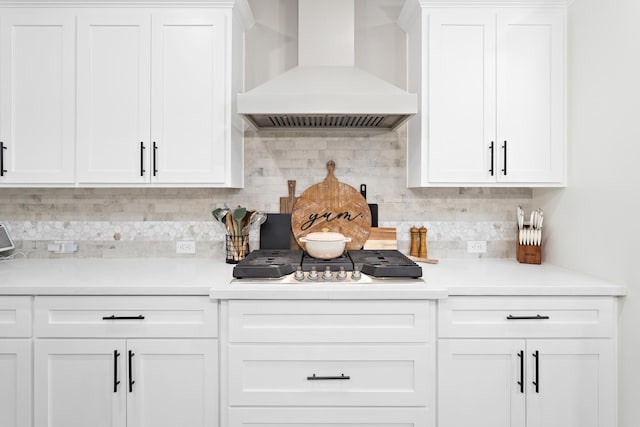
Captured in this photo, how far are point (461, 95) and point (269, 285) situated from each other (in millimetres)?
1404

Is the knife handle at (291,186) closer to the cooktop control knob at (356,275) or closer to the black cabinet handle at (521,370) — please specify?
the cooktop control knob at (356,275)

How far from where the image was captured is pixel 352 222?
2.42 meters

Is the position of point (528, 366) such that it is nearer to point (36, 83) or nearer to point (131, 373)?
point (131, 373)

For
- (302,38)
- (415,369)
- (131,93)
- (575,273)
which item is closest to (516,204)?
(575,273)

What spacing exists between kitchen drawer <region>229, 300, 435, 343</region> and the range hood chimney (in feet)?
2.97

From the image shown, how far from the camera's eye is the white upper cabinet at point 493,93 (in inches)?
83.0

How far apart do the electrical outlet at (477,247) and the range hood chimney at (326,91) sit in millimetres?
876

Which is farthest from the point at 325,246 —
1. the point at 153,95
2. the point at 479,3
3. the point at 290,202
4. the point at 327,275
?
the point at 479,3

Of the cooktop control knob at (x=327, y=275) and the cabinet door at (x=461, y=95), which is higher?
the cabinet door at (x=461, y=95)

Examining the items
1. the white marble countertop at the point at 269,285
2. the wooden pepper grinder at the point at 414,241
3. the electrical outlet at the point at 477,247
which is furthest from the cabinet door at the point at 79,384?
the electrical outlet at the point at 477,247

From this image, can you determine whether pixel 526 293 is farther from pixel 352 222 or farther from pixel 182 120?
pixel 182 120

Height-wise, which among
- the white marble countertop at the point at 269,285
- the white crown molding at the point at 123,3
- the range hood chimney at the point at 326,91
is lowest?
the white marble countertop at the point at 269,285

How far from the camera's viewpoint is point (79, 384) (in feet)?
5.79

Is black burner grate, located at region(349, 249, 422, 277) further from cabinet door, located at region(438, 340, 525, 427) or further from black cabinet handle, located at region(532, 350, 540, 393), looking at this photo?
black cabinet handle, located at region(532, 350, 540, 393)
